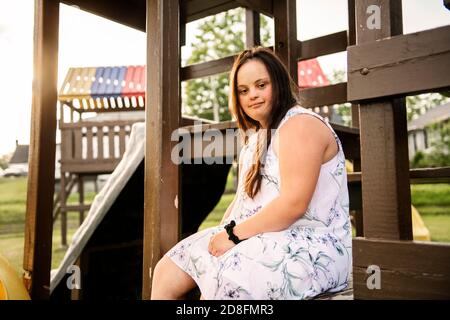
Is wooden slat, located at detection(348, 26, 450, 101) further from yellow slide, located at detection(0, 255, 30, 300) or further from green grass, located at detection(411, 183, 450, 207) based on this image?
green grass, located at detection(411, 183, 450, 207)

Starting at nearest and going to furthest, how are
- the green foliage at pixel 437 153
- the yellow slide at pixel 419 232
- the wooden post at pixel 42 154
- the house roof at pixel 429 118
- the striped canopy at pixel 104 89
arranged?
the wooden post at pixel 42 154, the yellow slide at pixel 419 232, the striped canopy at pixel 104 89, the green foliage at pixel 437 153, the house roof at pixel 429 118

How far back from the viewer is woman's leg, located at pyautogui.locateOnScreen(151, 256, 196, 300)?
1485 millimetres

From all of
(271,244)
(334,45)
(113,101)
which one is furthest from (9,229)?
(271,244)

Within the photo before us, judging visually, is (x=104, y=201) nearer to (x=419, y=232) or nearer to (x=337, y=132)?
(x=337, y=132)

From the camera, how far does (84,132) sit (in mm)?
5605

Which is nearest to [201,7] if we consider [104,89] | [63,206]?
[63,206]

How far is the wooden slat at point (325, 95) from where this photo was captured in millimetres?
2787

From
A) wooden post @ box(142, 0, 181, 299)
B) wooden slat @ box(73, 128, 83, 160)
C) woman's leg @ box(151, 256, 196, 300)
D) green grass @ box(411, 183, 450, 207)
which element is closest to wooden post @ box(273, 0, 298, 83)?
wooden post @ box(142, 0, 181, 299)

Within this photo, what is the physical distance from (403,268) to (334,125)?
149cm

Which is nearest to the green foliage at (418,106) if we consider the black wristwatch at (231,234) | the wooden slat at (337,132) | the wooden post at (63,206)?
the wooden post at (63,206)

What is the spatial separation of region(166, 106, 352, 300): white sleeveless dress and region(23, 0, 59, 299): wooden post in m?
0.98

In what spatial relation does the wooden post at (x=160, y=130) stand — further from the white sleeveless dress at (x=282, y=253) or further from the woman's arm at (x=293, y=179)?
the woman's arm at (x=293, y=179)

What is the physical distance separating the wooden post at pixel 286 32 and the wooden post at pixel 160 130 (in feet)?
3.08
